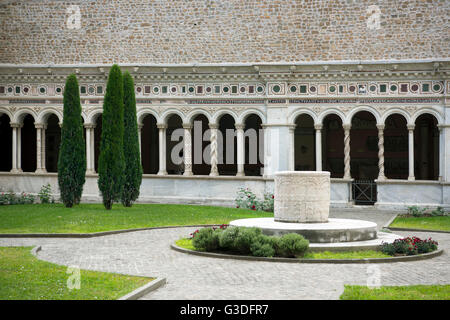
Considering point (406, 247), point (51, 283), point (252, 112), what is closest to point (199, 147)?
point (252, 112)

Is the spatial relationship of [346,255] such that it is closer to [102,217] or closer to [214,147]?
[102,217]

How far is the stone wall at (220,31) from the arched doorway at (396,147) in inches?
226

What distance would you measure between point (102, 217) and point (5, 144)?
1630 cm

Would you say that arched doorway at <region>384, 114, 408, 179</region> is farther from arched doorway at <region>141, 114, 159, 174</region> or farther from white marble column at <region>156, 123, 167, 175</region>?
arched doorway at <region>141, 114, 159, 174</region>

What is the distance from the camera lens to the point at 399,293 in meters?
10.7

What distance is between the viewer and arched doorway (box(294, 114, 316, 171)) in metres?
36.0

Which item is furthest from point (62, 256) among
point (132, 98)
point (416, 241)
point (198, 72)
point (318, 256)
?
point (198, 72)

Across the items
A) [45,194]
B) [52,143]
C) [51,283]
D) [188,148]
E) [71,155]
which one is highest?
[52,143]

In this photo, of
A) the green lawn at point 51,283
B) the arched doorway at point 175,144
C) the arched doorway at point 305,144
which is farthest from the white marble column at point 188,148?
the green lawn at point 51,283

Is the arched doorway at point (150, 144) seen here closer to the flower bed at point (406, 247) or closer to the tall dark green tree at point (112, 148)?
the tall dark green tree at point (112, 148)

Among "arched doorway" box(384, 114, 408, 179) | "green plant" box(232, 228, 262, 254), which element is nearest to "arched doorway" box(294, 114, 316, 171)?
"arched doorway" box(384, 114, 408, 179)

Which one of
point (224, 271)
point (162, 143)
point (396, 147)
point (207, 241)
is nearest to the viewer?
point (224, 271)

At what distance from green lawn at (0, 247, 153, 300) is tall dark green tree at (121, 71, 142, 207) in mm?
13395
